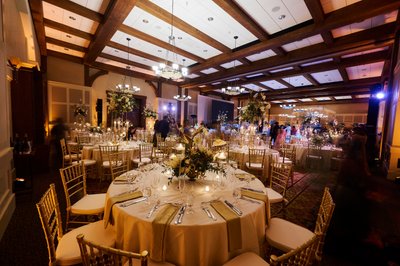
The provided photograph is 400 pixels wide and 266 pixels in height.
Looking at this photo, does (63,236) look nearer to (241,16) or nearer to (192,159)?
(192,159)

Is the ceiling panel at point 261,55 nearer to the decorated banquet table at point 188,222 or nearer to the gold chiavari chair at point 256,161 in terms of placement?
the gold chiavari chair at point 256,161

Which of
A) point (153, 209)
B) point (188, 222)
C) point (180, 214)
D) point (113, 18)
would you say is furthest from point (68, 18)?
point (188, 222)

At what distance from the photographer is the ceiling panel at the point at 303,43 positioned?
5.79 metres

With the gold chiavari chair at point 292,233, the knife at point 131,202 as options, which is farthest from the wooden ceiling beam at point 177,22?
the gold chiavari chair at point 292,233

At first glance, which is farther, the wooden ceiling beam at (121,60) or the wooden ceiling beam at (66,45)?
the wooden ceiling beam at (121,60)

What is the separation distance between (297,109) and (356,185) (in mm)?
16844

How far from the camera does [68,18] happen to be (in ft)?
17.2

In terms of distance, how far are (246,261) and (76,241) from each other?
58.3 inches

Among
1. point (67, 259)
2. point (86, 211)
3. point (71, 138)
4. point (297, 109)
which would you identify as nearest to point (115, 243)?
point (67, 259)

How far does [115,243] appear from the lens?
1.67m

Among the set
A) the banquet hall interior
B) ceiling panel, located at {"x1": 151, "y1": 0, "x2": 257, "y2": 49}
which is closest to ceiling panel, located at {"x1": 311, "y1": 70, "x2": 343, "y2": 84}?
the banquet hall interior

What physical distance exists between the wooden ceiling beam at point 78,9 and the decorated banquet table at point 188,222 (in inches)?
187

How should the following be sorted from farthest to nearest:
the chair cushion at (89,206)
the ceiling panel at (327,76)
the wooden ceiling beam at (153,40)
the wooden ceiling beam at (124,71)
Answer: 1. the ceiling panel at (327,76)
2. the wooden ceiling beam at (124,71)
3. the wooden ceiling beam at (153,40)
4. the chair cushion at (89,206)

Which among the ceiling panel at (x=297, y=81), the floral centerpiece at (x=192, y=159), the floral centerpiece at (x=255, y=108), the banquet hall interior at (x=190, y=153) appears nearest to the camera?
the banquet hall interior at (x=190, y=153)
